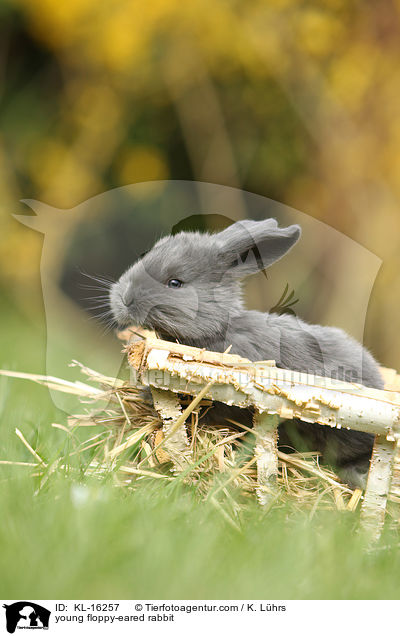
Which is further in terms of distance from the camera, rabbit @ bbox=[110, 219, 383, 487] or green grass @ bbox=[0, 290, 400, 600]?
rabbit @ bbox=[110, 219, 383, 487]

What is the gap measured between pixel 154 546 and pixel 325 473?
65cm

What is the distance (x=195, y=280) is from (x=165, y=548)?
0.83 meters

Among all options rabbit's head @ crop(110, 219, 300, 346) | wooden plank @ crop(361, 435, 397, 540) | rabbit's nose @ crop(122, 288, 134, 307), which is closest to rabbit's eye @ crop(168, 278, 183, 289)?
rabbit's head @ crop(110, 219, 300, 346)

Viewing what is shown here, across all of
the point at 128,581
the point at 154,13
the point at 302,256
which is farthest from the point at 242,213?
the point at 128,581

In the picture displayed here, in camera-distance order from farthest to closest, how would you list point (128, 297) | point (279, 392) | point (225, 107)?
point (225, 107) → point (128, 297) → point (279, 392)

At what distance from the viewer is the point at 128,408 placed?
6.06 feet

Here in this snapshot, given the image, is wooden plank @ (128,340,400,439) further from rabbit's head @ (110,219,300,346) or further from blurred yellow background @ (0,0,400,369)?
blurred yellow background @ (0,0,400,369)

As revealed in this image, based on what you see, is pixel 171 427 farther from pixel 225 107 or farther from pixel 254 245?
pixel 225 107

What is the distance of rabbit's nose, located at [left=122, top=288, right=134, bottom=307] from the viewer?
175 centimetres

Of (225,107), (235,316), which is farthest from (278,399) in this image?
(225,107)

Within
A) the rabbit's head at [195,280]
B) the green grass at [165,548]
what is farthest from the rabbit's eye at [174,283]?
the green grass at [165,548]

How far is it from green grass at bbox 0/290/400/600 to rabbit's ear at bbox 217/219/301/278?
26.4 inches
